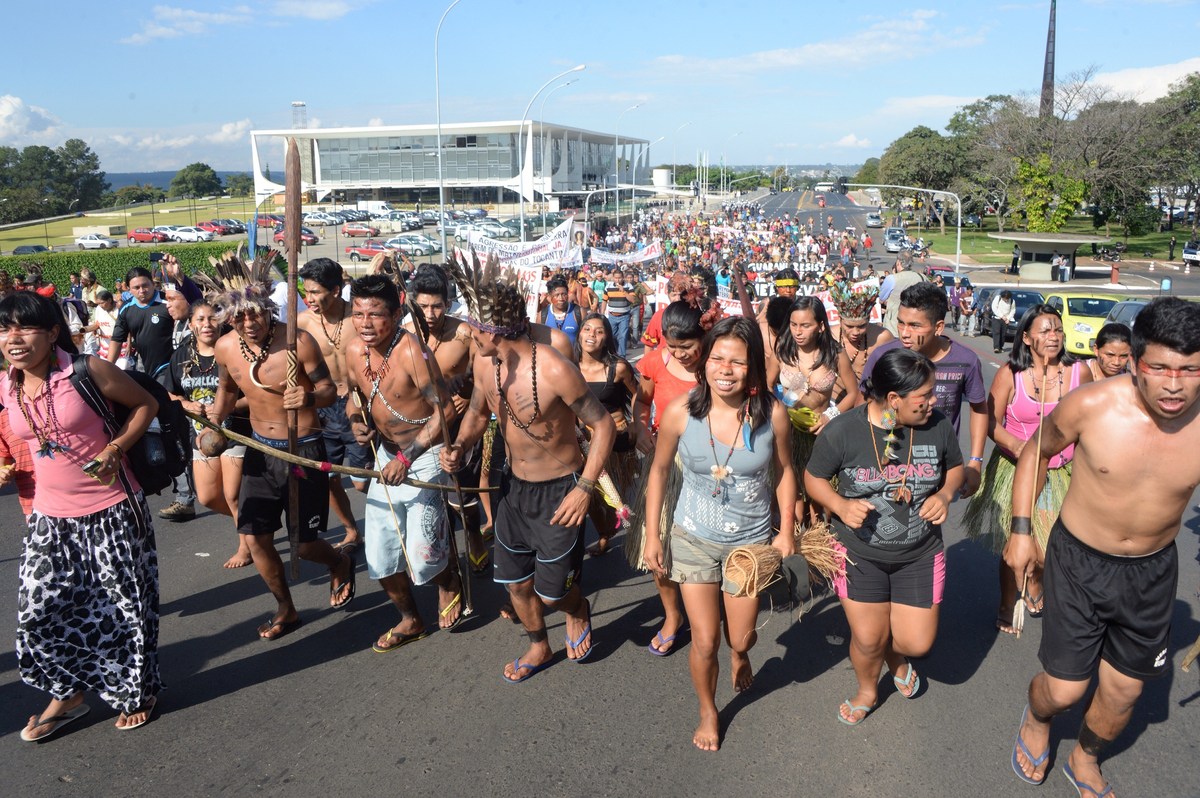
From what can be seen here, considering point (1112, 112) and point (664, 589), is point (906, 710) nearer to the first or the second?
point (664, 589)

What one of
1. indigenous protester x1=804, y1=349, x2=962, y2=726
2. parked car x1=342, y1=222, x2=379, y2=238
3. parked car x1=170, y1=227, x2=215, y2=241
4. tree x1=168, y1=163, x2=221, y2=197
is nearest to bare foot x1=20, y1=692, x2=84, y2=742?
indigenous protester x1=804, y1=349, x2=962, y2=726

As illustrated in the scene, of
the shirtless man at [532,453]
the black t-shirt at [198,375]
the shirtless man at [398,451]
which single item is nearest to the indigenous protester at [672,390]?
the shirtless man at [532,453]

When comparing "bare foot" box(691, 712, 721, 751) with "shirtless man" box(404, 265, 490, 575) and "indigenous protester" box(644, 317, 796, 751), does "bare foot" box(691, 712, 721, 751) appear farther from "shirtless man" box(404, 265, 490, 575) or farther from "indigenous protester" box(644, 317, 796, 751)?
"shirtless man" box(404, 265, 490, 575)

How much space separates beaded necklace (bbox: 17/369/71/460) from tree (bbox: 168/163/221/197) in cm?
10326

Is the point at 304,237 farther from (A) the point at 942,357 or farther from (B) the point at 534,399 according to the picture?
(A) the point at 942,357

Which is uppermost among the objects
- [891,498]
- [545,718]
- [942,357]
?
[942,357]

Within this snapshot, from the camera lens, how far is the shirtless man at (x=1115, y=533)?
10.4 feet

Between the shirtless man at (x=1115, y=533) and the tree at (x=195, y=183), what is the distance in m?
106

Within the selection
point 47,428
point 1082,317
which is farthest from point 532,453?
point 1082,317

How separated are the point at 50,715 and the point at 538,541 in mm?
2311

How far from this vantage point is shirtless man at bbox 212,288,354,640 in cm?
502

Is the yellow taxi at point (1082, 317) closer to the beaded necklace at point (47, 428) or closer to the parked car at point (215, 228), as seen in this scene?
the beaded necklace at point (47, 428)

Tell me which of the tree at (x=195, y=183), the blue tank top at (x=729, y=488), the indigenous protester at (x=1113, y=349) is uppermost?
the tree at (x=195, y=183)

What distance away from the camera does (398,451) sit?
5.05 meters
